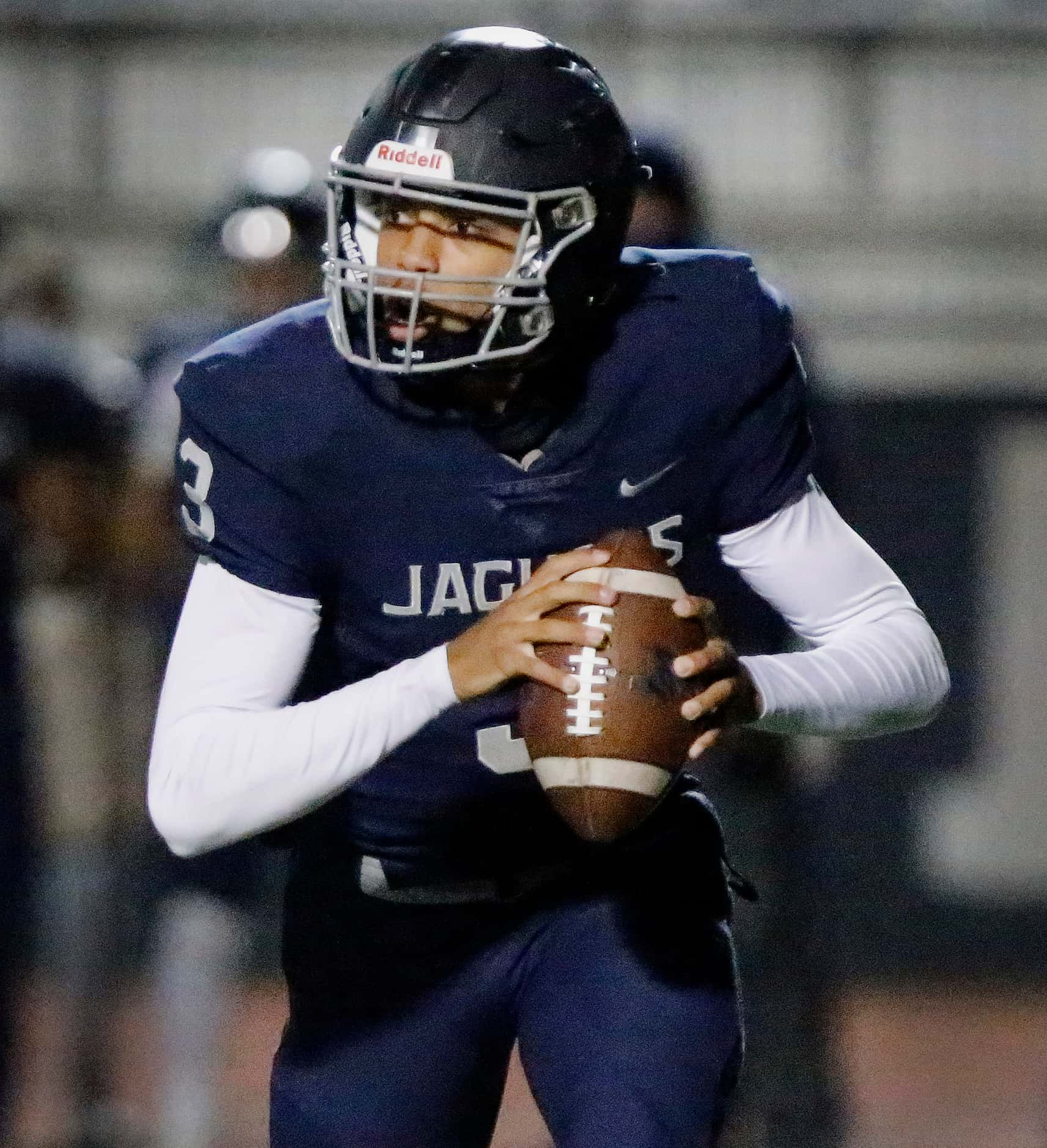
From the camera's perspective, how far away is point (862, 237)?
4754mm

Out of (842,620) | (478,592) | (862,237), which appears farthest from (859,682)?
(862,237)

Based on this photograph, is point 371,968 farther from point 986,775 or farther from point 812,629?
point 986,775

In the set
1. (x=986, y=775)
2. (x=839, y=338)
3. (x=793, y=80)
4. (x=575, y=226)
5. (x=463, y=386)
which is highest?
(x=575, y=226)

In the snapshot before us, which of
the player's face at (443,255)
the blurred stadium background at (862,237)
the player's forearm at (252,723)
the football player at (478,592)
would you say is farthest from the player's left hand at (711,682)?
the blurred stadium background at (862,237)

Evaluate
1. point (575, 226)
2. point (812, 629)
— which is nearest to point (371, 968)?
point (812, 629)

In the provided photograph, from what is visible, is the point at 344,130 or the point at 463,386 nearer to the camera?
the point at 463,386

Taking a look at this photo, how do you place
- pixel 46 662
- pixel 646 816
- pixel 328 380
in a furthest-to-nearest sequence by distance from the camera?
1. pixel 46 662
2. pixel 328 380
3. pixel 646 816

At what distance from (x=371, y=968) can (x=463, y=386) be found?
2.00 feet

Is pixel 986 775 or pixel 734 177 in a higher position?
pixel 734 177

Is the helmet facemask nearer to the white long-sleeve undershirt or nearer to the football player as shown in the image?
the football player

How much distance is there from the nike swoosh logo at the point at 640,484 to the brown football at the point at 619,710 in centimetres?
20

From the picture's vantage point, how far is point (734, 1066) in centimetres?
206

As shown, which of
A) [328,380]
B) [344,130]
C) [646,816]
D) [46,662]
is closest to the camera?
[646,816]

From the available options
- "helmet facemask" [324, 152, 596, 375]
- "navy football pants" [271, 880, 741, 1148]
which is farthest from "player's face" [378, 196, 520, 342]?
"navy football pants" [271, 880, 741, 1148]
